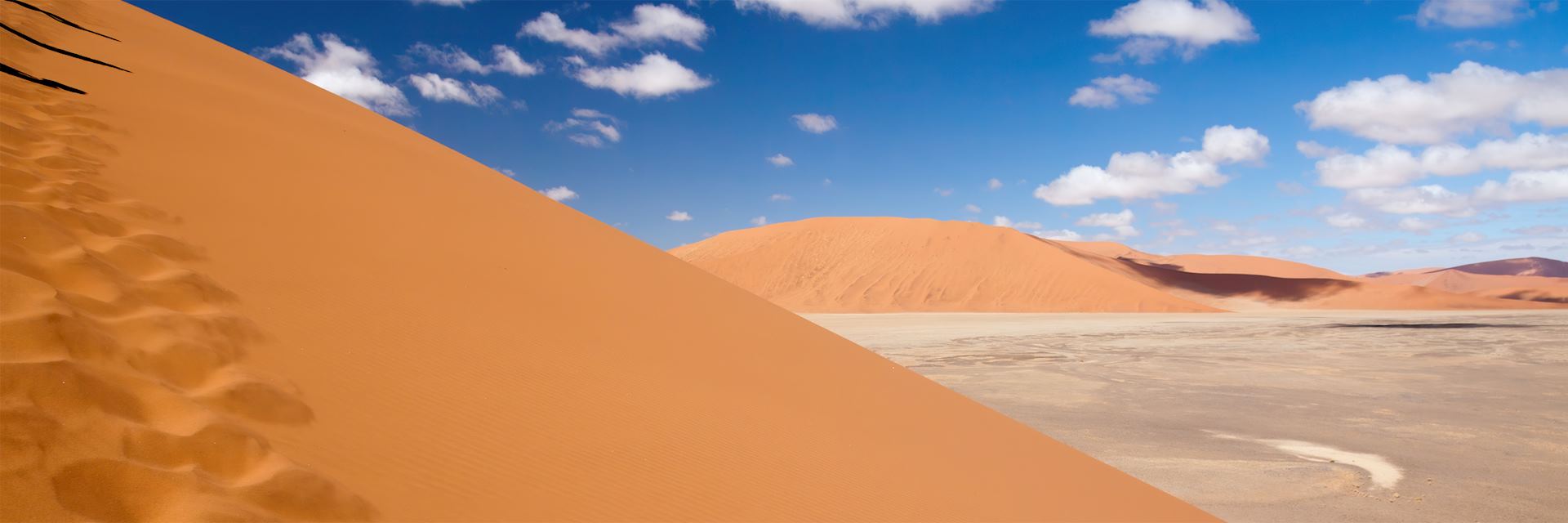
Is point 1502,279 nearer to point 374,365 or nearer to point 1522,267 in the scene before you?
point 1522,267

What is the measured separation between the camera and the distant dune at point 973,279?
4794 centimetres

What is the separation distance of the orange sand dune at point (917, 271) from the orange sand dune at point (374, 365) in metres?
44.0

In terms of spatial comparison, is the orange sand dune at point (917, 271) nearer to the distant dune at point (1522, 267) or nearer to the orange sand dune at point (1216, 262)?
the orange sand dune at point (1216, 262)

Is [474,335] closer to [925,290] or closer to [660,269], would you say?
[660,269]

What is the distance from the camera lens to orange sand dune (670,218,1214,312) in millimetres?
48312

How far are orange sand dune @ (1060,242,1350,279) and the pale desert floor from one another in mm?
73723

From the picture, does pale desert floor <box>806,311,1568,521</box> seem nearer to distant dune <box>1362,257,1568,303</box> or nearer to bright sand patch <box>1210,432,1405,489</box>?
bright sand patch <box>1210,432,1405,489</box>

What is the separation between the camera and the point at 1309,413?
9.34 metres

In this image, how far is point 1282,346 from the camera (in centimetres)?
1925

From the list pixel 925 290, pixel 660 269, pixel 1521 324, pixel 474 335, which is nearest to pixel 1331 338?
pixel 1521 324

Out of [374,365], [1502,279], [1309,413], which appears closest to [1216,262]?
[1502,279]

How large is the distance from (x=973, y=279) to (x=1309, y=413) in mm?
43535

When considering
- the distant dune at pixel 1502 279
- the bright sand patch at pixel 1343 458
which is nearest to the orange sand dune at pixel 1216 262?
the distant dune at pixel 1502 279

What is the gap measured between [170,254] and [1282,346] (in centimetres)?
2176
